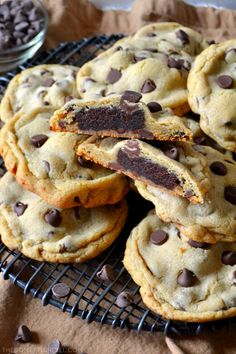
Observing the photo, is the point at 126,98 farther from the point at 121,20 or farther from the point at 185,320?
the point at 121,20

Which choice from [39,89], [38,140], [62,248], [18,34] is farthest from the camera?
[18,34]

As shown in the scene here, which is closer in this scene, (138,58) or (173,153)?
(173,153)

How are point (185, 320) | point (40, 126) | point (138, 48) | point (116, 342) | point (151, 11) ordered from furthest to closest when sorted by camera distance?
point (151, 11)
point (138, 48)
point (40, 126)
point (116, 342)
point (185, 320)

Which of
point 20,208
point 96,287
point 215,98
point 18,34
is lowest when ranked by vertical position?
point 96,287

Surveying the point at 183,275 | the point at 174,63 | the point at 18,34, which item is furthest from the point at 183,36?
the point at 183,275

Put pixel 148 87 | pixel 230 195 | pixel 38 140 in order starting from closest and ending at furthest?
pixel 230 195, pixel 38 140, pixel 148 87

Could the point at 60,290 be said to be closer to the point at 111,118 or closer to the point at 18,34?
the point at 111,118

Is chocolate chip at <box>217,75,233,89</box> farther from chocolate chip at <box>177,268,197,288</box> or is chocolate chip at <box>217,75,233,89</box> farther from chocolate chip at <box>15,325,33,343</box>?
chocolate chip at <box>15,325,33,343</box>

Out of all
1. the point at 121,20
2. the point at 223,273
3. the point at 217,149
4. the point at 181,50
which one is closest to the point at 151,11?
the point at 121,20
